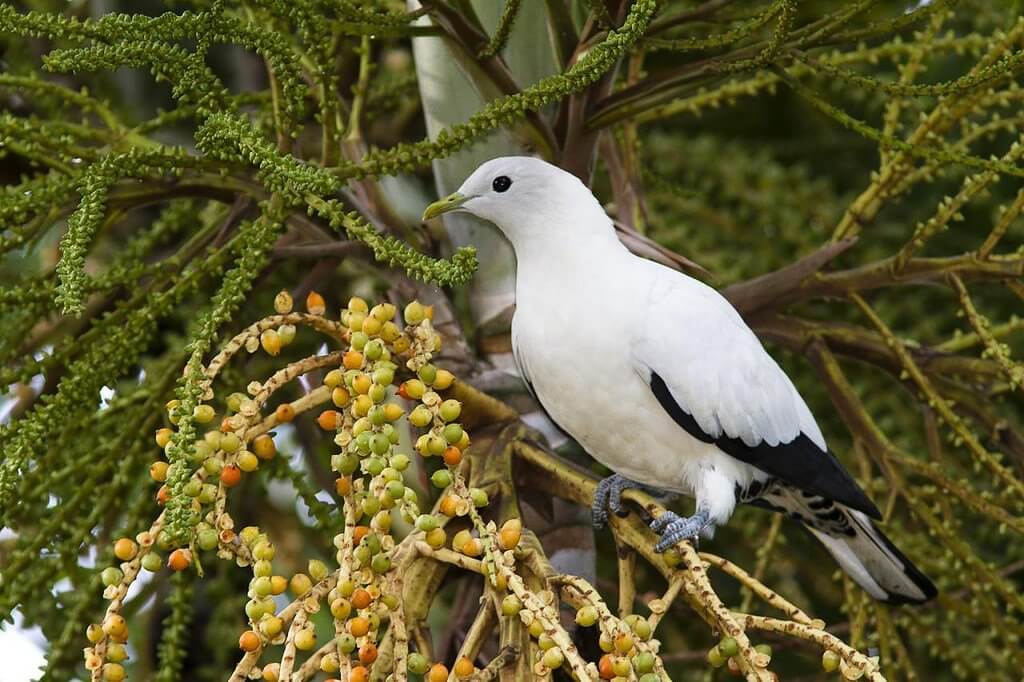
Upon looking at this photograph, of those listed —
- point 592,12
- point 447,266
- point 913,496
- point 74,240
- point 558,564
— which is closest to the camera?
point 74,240

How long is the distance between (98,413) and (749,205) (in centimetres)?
128

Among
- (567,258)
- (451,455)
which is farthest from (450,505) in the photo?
(567,258)

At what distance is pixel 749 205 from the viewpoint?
7.58 feet

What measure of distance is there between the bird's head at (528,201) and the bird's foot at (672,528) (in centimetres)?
34

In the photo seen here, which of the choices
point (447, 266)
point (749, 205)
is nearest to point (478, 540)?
point (447, 266)

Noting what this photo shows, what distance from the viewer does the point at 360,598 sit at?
103cm

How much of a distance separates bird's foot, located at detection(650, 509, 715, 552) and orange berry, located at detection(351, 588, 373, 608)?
0.28 meters

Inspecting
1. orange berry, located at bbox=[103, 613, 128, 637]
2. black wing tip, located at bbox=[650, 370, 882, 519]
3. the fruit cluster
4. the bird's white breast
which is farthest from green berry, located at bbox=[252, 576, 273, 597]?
black wing tip, located at bbox=[650, 370, 882, 519]

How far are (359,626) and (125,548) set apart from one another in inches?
8.6

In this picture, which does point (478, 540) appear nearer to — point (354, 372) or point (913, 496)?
point (354, 372)

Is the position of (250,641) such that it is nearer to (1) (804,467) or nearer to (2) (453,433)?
(2) (453,433)

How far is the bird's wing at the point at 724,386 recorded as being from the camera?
1.39 meters

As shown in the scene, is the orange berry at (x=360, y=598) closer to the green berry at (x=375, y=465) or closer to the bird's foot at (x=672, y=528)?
the green berry at (x=375, y=465)

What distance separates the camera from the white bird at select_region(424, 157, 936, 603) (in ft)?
4.57
